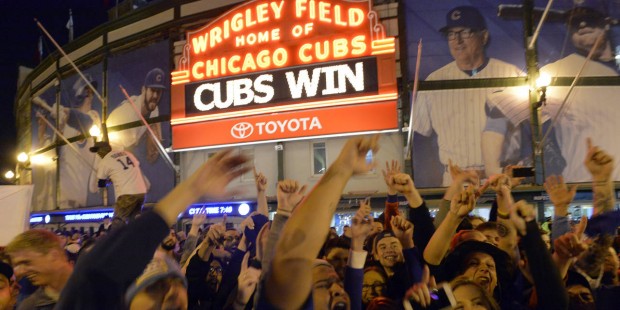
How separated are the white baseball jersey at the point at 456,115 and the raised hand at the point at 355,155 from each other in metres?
15.4

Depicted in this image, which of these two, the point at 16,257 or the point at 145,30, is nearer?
the point at 16,257

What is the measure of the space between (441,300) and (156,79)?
19.9 m

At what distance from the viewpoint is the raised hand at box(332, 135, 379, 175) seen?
6.53 feet

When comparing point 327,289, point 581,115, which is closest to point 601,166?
point 327,289

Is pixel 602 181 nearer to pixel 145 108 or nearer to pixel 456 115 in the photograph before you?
pixel 456 115

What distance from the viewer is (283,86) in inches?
699

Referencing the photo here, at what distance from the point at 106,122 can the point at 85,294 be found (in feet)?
75.5

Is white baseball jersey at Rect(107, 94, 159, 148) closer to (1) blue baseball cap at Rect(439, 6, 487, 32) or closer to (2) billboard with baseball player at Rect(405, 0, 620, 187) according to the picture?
(2) billboard with baseball player at Rect(405, 0, 620, 187)

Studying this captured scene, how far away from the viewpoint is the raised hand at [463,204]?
12.0ft

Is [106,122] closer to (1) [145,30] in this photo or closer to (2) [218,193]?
(1) [145,30]

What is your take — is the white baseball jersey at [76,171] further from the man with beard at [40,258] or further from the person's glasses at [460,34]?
the man with beard at [40,258]

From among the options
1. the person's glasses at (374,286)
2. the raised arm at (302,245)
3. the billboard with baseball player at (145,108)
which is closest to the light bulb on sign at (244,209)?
the billboard with baseball player at (145,108)

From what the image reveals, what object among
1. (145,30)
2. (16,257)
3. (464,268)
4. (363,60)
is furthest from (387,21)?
(16,257)

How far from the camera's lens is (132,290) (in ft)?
6.91
